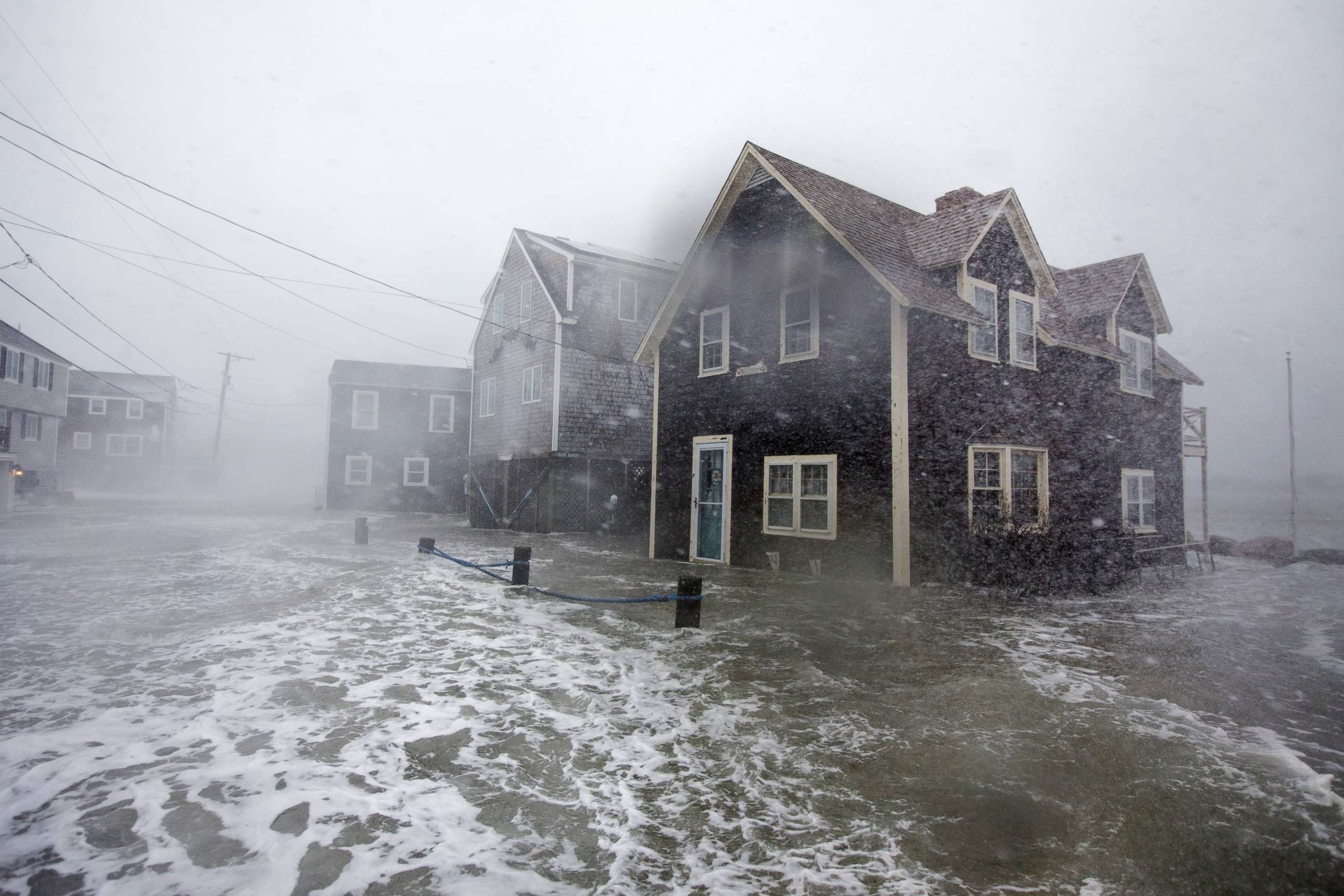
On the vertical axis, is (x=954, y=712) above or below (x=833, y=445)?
below

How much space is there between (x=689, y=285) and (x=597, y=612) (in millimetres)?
9131

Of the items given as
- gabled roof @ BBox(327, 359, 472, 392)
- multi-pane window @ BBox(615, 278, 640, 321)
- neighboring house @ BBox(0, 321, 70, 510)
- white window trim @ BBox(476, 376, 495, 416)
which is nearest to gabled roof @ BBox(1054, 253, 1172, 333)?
multi-pane window @ BBox(615, 278, 640, 321)

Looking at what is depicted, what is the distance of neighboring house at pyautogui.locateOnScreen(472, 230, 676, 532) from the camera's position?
22.8 m

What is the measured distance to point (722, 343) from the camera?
51.9 feet

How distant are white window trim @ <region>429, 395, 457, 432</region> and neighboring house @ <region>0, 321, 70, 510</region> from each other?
17.4 m

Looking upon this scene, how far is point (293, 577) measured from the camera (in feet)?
41.0

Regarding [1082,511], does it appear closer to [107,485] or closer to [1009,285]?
[1009,285]

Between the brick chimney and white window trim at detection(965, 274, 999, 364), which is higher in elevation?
the brick chimney

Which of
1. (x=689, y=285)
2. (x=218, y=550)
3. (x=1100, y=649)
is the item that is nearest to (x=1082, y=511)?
(x=1100, y=649)

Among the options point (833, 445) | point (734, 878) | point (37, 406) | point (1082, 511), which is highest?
point (37, 406)

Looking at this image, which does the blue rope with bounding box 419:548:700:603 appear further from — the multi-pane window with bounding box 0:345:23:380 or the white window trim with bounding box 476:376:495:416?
the multi-pane window with bounding box 0:345:23:380

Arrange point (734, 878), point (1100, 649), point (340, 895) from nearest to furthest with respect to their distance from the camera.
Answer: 1. point (340, 895)
2. point (734, 878)
3. point (1100, 649)


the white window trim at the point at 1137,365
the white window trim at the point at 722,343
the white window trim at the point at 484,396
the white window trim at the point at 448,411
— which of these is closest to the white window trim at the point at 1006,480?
the white window trim at the point at 1137,365

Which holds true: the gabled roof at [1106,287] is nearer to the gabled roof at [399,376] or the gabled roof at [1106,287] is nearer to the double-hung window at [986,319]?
the double-hung window at [986,319]
